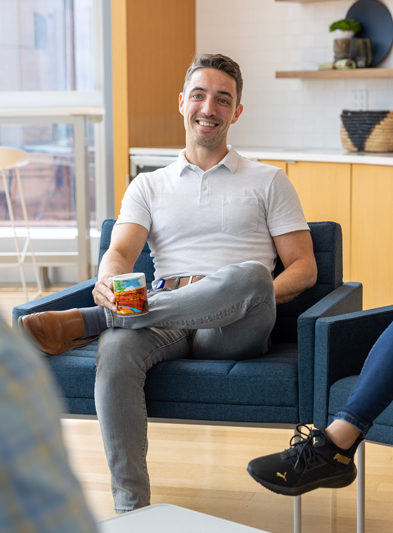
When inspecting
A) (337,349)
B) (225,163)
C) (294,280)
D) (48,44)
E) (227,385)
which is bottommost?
(227,385)

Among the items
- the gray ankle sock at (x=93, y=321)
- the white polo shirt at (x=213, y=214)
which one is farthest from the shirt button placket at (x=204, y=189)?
the gray ankle sock at (x=93, y=321)

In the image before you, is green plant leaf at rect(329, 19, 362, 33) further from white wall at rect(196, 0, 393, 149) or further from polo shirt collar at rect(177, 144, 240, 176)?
polo shirt collar at rect(177, 144, 240, 176)

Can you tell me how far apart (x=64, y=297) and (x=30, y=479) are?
1.98m

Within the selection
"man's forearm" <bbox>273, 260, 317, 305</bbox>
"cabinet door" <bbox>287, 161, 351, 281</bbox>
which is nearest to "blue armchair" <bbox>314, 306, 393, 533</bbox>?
"man's forearm" <bbox>273, 260, 317, 305</bbox>

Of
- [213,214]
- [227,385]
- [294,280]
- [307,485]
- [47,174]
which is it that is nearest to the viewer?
[307,485]

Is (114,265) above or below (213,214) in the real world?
below

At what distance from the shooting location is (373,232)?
3.89 meters

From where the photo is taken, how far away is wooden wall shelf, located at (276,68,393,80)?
4.32m

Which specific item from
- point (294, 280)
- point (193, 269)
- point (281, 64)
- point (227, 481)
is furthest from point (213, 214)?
point (281, 64)

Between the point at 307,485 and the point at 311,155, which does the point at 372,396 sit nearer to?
the point at 307,485

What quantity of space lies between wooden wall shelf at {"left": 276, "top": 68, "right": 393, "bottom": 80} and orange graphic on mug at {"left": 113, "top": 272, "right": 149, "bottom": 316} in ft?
10.2

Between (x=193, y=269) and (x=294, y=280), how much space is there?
0.32 metres

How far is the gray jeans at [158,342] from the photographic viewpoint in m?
1.77

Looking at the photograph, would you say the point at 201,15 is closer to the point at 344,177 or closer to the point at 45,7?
the point at 45,7
